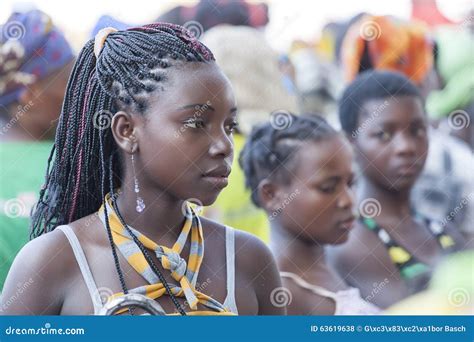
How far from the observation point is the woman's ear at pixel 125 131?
8.62ft

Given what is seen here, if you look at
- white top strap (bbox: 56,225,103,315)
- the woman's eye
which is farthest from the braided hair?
white top strap (bbox: 56,225,103,315)

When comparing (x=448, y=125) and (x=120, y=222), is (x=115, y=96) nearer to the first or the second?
(x=120, y=222)

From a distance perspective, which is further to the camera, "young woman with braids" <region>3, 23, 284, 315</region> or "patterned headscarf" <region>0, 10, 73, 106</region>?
"patterned headscarf" <region>0, 10, 73, 106</region>

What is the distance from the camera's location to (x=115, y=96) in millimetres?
2625

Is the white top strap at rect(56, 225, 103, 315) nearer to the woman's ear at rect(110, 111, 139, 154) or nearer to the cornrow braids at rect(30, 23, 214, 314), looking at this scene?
the cornrow braids at rect(30, 23, 214, 314)

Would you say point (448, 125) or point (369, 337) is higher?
point (448, 125)

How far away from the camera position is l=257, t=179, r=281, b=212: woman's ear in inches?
124

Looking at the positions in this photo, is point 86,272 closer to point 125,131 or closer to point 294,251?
point 125,131

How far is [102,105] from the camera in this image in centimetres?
263

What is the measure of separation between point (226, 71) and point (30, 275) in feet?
3.66

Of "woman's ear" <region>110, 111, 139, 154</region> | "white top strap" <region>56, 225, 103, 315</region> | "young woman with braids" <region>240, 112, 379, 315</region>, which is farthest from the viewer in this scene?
"young woman with braids" <region>240, 112, 379, 315</region>

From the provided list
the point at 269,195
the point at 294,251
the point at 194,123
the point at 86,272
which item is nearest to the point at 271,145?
the point at 269,195

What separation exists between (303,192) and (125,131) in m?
0.81

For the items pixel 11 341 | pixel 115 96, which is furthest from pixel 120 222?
pixel 11 341
